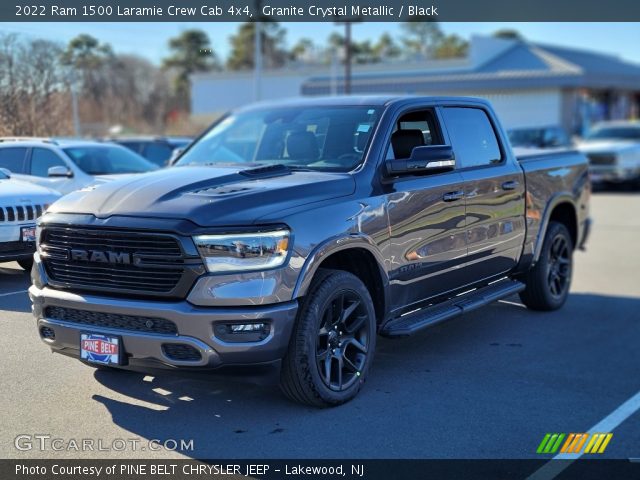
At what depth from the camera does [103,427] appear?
4.55 meters

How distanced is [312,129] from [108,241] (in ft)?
6.70

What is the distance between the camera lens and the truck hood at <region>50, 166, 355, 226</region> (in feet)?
14.6

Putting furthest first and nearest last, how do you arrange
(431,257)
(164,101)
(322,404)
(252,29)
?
(252,29), (164,101), (431,257), (322,404)

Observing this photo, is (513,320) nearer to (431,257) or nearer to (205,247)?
(431,257)

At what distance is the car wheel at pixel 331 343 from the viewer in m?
4.60

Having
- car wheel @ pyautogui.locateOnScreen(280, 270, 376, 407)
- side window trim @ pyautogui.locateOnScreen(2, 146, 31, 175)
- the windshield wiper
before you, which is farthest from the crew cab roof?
side window trim @ pyautogui.locateOnScreen(2, 146, 31, 175)

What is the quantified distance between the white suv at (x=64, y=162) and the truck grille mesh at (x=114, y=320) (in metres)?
4.87

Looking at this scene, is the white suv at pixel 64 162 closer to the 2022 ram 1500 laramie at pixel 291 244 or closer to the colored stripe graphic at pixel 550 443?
the 2022 ram 1500 laramie at pixel 291 244

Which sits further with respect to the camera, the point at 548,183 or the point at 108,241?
the point at 548,183

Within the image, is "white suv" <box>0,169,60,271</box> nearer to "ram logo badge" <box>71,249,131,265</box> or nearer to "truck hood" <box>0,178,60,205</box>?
"truck hood" <box>0,178,60,205</box>

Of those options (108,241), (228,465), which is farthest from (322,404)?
(108,241)

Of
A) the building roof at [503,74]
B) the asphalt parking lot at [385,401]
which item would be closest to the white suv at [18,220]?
the asphalt parking lot at [385,401]

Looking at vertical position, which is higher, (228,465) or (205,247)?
(205,247)

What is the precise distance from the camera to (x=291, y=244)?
4465 millimetres
